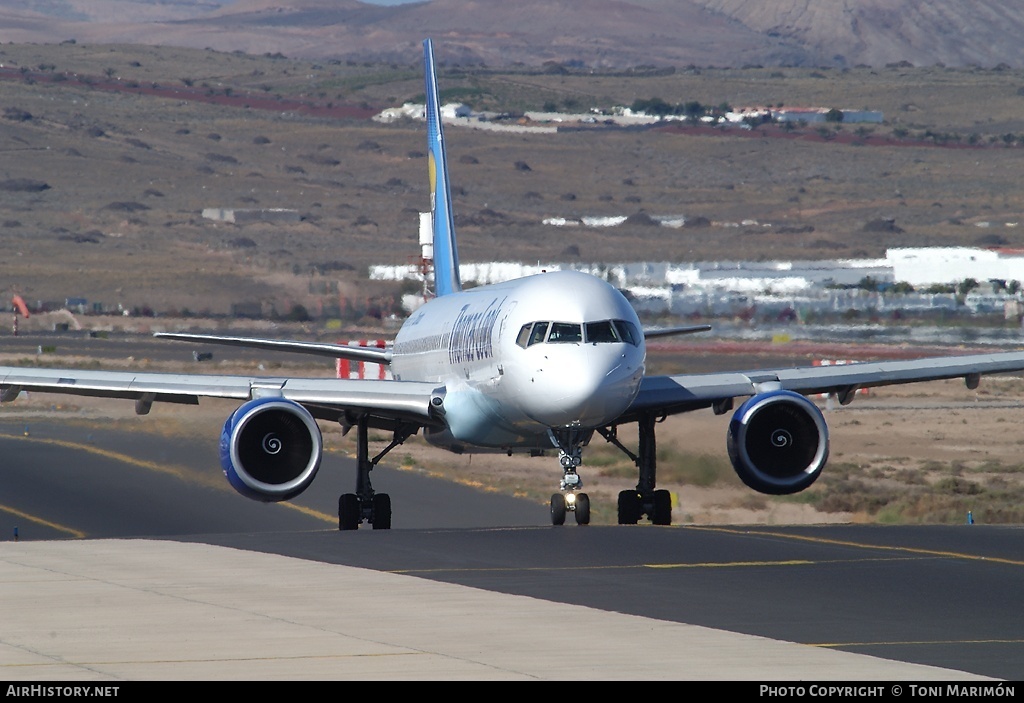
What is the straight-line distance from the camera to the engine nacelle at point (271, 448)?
98.0ft

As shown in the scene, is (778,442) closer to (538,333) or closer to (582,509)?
(582,509)

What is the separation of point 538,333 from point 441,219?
14249mm

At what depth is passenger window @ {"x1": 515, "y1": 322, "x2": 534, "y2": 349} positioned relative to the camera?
94.9ft

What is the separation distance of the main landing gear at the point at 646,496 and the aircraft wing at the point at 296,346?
6463mm

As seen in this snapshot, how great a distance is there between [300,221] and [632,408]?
156629 mm

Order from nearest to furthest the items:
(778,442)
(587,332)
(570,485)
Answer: (587,332) → (570,485) → (778,442)

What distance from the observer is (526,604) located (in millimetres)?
19859

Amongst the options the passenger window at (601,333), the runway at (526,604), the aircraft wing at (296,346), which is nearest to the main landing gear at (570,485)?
the runway at (526,604)

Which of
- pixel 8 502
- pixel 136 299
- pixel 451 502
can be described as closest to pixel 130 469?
pixel 8 502

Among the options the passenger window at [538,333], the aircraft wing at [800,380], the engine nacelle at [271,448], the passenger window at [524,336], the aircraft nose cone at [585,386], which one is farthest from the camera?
the aircraft wing at [800,380]

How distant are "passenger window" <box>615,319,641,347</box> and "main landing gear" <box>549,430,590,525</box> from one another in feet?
5.63

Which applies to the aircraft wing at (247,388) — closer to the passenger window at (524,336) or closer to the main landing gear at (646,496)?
the passenger window at (524,336)

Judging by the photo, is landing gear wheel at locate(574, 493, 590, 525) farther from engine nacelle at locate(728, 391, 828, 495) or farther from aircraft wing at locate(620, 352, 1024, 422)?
engine nacelle at locate(728, 391, 828, 495)

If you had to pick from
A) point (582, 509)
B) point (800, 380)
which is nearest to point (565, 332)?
point (582, 509)
